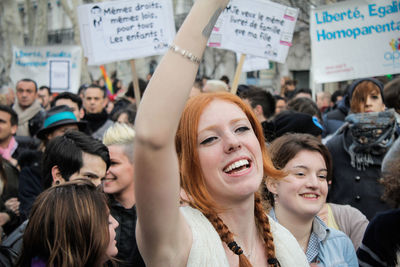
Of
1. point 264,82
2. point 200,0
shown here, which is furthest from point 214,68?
point 200,0

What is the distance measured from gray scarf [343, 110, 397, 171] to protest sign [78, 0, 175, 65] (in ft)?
7.39

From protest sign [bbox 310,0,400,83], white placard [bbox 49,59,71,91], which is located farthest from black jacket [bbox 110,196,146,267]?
white placard [bbox 49,59,71,91]

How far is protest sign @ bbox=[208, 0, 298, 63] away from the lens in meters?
5.10

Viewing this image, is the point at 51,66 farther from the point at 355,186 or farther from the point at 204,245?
the point at 204,245

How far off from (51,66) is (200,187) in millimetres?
7567

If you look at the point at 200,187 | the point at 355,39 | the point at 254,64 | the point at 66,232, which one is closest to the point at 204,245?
the point at 200,187

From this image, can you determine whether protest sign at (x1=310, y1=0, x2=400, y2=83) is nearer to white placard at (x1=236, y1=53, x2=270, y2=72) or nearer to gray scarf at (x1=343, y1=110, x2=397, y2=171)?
gray scarf at (x1=343, y1=110, x2=397, y2=171)

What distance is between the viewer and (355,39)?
5.14 metres

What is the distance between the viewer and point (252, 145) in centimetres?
176

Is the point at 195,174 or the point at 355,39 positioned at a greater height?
the point at 355,39

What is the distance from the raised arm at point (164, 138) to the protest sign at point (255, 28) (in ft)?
12.2

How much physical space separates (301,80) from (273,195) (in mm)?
21624

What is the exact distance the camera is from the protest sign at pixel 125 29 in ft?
16.5

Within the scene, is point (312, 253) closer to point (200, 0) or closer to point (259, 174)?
point (259, 174)
